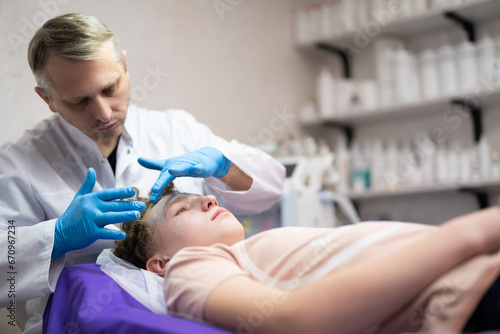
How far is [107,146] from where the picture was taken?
1750 mm

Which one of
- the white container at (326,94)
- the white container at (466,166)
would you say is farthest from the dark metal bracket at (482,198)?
the white container at (326,94)

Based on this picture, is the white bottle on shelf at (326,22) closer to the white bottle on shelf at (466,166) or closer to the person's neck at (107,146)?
the white bottle on shelf at (466,166)

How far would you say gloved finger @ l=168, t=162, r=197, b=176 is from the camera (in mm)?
1357

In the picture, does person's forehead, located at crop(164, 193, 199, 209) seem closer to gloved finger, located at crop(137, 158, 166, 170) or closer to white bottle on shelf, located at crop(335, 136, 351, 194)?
gloved finger, located at crop(137, 158, 166, 170)

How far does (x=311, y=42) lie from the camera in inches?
139

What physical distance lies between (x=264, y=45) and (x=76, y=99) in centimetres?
204

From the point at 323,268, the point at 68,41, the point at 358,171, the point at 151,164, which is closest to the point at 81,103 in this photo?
the point at 68,41

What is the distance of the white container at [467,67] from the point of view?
282cm

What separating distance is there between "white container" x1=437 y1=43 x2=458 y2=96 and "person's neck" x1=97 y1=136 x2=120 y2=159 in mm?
2020

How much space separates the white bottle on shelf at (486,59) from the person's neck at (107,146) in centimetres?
211

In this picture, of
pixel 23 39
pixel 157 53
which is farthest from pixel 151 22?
pixel 23 39

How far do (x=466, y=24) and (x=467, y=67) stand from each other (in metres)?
0.36

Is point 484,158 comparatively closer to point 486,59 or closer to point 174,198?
point 486,59

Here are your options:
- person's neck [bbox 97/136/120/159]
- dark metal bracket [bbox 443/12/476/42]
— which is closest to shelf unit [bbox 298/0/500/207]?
dark metal bracket [bbox 443/12/476/42]
